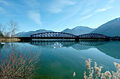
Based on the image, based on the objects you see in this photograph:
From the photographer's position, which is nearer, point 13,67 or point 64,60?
point 13,67

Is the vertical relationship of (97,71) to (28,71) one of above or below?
above

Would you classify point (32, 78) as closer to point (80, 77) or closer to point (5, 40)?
point (80, 77)

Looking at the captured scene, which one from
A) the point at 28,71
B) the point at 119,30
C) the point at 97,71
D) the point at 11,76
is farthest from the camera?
the point at 119,30

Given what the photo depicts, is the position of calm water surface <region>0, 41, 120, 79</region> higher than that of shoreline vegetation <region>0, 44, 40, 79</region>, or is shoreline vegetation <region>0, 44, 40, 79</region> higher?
shoreline vegetation <region>0, 44, 40, 79</region>

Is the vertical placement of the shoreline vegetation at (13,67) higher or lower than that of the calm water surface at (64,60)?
higher

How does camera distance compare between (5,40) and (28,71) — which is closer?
(28,71)

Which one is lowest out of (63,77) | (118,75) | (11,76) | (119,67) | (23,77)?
(63,77)

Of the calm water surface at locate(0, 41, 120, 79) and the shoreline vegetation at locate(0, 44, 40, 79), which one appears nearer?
the shoreline vegetation at locate(0, 44, 40, 79)

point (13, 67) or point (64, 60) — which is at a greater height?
point (13, 67)

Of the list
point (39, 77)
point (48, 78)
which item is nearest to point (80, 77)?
point (48, 78)

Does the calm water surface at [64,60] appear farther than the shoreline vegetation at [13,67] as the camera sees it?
Yes

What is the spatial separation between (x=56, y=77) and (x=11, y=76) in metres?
2.59

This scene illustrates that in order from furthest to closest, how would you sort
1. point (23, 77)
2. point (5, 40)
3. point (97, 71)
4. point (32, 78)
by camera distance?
point (5, 40)
point (32, 78)
point (23, 77)
point (97, 71)

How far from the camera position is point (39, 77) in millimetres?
4789
